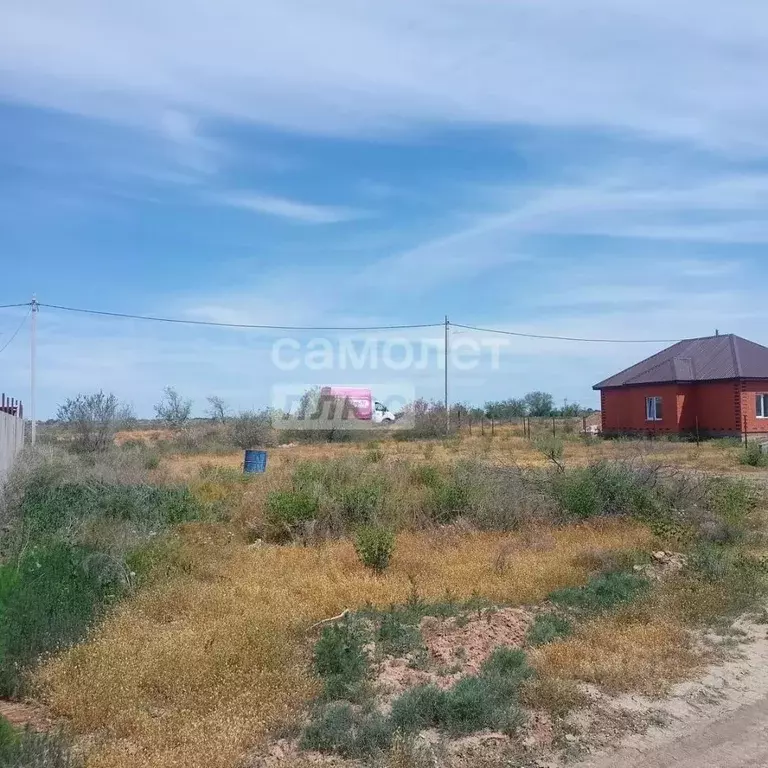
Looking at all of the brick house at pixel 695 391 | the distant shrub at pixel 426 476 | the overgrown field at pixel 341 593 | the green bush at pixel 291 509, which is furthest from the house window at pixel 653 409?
the green bush at pixel 291 509

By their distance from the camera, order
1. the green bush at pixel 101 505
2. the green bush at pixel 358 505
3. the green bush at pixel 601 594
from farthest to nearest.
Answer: the green bush at pixel 358 505
the green bush at pixel 101 505
the green bush at pixel 601 594

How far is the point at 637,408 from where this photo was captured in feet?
121

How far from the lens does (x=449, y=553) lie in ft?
33.7

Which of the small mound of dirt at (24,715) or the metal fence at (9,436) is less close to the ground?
the metal fence at (9,436)

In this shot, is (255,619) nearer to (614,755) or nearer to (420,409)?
(614,755)

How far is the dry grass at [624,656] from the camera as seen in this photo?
5719 millimetres

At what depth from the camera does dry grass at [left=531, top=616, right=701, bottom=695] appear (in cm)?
572

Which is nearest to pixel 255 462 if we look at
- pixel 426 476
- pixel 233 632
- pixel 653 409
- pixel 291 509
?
pixel 426 476

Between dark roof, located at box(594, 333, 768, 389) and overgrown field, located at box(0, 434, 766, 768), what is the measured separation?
852 inches

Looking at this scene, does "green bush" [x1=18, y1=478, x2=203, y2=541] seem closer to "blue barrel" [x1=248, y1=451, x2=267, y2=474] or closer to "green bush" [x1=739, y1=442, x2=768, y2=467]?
"blue barrel" [x1=248, y1=451, x2=267, y2=474]

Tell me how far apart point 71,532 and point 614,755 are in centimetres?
729

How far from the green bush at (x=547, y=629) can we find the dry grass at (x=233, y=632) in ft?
1.71

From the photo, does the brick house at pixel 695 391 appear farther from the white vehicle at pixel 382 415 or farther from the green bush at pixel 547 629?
the green bush at pixel 547 629

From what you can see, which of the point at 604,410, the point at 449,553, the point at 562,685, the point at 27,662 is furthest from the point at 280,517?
the point at 604,410
